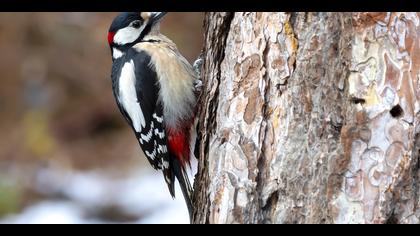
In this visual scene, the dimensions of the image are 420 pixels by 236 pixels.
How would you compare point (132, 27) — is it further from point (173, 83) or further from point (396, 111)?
point (396, 111)

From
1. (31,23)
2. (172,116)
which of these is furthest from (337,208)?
(31,23)

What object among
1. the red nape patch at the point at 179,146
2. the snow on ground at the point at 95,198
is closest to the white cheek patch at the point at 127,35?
the red nape patch at the point at 179,146

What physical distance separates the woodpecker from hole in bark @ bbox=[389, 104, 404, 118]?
1.34m

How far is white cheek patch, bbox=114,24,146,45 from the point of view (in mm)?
4324

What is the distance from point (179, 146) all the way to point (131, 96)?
36 cm

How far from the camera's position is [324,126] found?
9.71 feet

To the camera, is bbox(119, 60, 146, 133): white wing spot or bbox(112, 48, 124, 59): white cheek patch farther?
bbox(112, 48, 124, 59): white cheek patch

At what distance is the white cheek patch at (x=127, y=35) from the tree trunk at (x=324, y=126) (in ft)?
4.28

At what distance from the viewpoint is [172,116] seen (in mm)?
4105

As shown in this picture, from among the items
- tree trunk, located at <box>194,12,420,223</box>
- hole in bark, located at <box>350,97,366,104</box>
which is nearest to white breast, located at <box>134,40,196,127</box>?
tree trunk, located at <box>194,12,420,223</box>

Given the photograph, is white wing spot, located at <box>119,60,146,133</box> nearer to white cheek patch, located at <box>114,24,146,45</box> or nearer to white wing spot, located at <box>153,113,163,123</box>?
white wing spot, located at <box>153,113,163,123</box>
